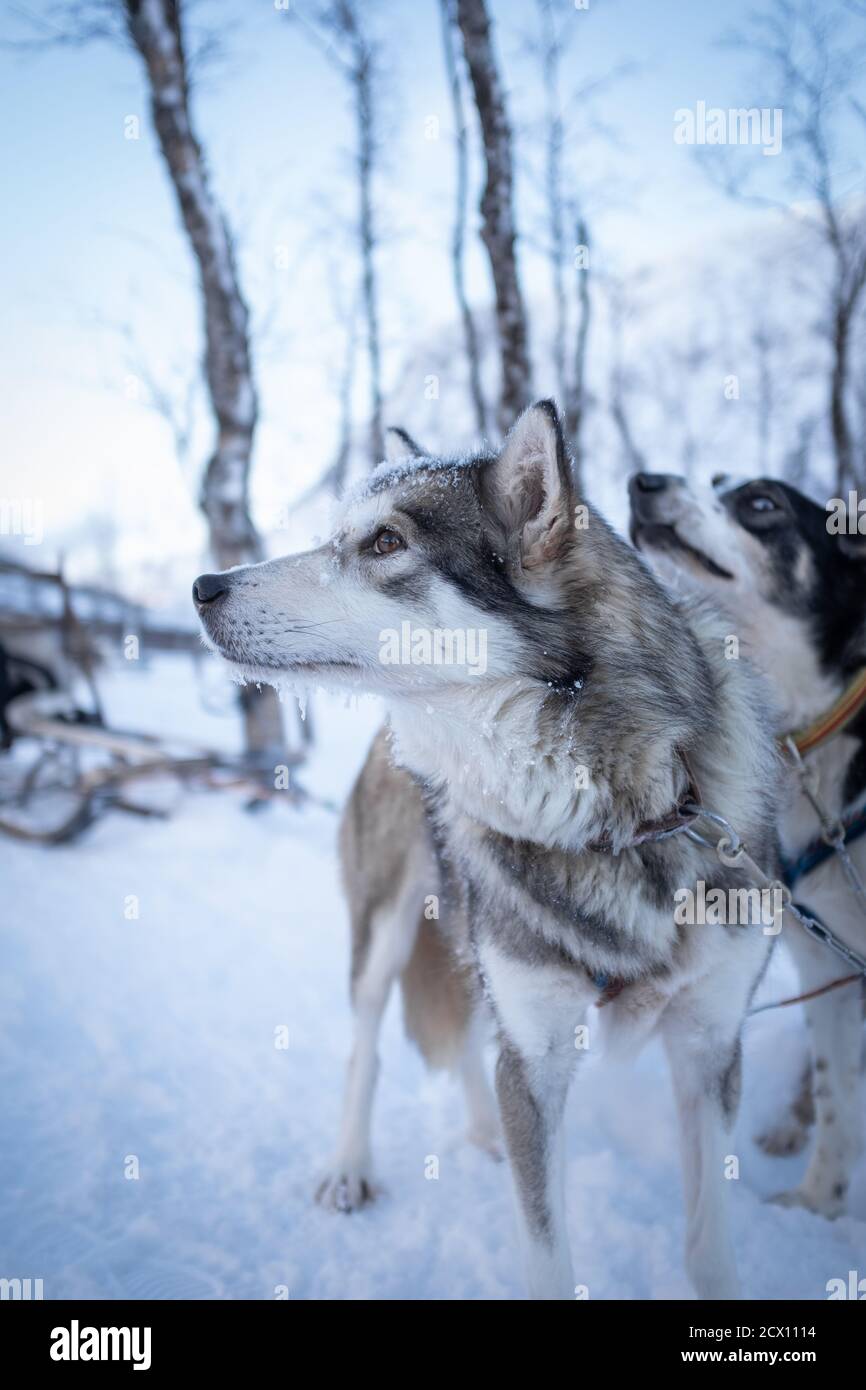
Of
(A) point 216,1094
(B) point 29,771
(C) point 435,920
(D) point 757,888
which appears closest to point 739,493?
(D) point 757,888

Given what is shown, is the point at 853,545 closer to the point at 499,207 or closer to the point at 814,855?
the point at 814,855

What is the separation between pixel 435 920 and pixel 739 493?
1.88m

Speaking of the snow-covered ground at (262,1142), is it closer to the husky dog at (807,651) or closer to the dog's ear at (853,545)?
the husky dog at (807,651)

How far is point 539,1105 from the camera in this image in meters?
1.71

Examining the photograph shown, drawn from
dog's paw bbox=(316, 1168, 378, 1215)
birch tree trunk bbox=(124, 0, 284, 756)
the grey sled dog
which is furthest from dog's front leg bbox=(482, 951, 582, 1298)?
birch tree trunk bbox=(124, 0, 284, 756)

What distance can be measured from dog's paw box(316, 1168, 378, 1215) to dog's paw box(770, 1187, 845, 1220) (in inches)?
50.2

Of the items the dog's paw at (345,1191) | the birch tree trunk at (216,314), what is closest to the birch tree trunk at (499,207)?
the birch tree trunk at (216,314)

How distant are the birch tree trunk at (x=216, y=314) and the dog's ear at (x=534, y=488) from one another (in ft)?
14.5

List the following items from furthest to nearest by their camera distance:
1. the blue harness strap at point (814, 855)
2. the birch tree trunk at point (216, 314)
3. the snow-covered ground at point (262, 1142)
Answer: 1. the birch tree trunk at point (216, 314)
2. the blue harness strap at point (814, 855)
3. the snow-covered ground at point (262, 1142)

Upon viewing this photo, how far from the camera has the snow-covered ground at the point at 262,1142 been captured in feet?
6.76

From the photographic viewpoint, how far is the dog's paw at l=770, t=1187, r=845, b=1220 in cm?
228

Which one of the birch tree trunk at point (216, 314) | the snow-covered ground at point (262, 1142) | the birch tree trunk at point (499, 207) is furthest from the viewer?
the birch tree trunk at point (216, 314)

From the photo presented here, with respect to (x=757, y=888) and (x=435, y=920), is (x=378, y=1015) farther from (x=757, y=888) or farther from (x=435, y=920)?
(x=757, y=888)

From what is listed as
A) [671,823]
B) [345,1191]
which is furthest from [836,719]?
[345,1191]
